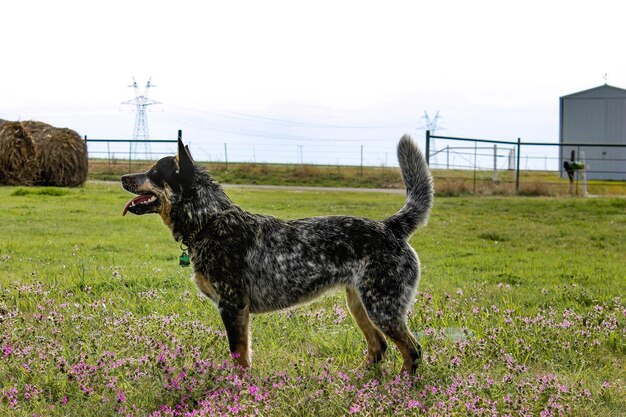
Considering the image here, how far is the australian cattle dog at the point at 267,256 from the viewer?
18.1ft

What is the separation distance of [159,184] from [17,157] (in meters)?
25.2

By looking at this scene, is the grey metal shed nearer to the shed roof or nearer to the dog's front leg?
the shed roof

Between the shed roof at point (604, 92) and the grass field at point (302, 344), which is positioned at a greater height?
the shed roof at point (604, 92)

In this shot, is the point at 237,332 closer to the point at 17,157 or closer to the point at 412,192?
the point at 412,192

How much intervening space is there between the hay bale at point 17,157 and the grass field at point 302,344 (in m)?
17.0

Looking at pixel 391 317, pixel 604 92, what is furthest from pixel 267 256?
pixel 604 92

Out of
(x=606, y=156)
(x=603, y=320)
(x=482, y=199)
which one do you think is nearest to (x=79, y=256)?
(x=603, y=320)

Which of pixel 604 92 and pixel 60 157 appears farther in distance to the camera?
pixel 604 92

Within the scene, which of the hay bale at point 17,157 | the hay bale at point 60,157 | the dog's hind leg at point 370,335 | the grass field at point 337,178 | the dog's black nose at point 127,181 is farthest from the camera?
the grass field at point 337,178

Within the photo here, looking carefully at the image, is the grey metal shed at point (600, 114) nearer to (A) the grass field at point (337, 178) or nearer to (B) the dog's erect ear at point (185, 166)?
(A) the grass field at point (337, 178)

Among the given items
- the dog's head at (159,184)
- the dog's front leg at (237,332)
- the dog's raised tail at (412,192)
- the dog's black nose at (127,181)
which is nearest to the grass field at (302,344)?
the dog's front leg at (237,332)

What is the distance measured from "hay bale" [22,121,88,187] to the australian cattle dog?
24.8 m

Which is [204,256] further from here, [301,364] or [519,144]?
[519,144]

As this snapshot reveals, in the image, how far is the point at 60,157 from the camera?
28.6 metres
